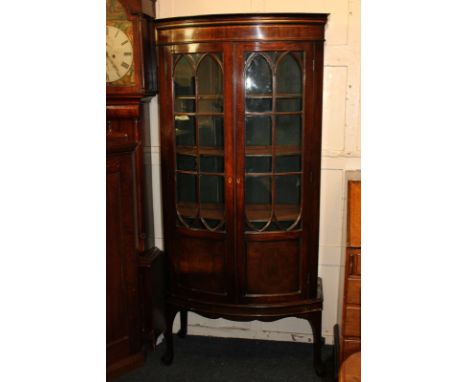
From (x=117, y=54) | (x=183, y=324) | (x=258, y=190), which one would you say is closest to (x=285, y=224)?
(x=258, y=190)

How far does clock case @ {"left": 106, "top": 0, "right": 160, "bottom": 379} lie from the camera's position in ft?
8.41

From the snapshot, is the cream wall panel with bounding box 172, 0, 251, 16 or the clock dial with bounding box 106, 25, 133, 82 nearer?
the clock dial with bounding box 106, 25, 133, 82

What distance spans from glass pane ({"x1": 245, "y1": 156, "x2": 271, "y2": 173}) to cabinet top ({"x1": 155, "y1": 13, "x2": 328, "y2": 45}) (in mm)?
568

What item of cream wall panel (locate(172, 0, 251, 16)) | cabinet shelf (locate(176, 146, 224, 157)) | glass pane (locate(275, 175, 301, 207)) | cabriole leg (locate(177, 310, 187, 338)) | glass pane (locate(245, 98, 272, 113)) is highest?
cream wall panel (locate(172, 0, 251, 16))

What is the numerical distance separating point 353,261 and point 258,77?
97 centimetres

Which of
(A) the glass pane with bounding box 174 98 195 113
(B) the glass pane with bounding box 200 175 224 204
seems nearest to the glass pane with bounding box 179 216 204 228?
(B) the glass pane with bounding box 200 175 224 204

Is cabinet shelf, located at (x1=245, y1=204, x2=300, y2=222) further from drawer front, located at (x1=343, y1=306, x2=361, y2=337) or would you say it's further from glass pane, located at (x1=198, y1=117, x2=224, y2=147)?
drawer front, located at (x1=343, y1=306, x2=361, y2=337)

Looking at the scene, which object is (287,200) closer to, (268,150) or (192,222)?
(268,150)

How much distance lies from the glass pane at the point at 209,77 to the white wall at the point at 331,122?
0.48 metres

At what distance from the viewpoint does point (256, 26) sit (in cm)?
234
